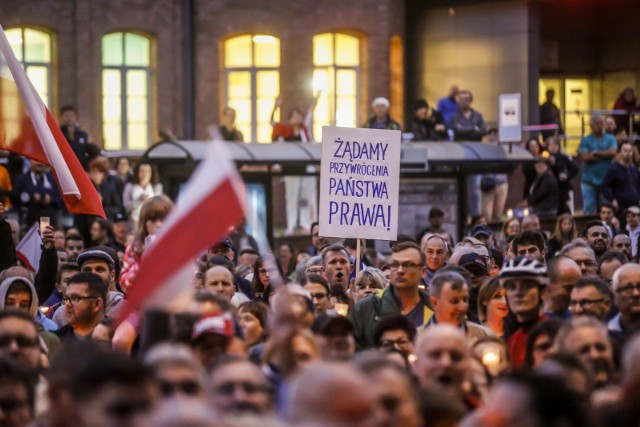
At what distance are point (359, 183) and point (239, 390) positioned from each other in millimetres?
6802

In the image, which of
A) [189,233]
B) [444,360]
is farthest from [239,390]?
[444,360]

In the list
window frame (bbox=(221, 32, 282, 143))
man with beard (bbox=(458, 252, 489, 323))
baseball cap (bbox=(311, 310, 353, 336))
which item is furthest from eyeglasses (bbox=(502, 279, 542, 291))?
window frame (bbox=(221, 32, 282, 143))

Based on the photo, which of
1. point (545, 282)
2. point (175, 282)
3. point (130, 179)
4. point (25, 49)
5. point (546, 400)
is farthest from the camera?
point (25, 49)

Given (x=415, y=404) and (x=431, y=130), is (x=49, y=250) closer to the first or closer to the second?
(x=415, y=404)

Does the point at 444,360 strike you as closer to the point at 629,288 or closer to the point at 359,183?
the point at 629,288

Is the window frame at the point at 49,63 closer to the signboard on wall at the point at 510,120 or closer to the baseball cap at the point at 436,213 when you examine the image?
the signboard on wall at the point at 510,120

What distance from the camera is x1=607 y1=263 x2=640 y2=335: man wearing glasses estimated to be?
10367 mm

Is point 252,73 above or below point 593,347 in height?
above

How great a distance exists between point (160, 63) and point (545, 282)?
69.7 ft

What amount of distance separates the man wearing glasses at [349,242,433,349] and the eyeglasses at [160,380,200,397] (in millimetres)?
4428

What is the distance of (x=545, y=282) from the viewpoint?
34.8 feet

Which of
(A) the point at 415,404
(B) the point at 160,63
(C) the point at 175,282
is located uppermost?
(B) the point at 160,63

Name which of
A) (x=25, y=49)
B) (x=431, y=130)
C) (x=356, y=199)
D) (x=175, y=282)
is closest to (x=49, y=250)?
(x=356, y=199)

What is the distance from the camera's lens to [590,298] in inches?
416
